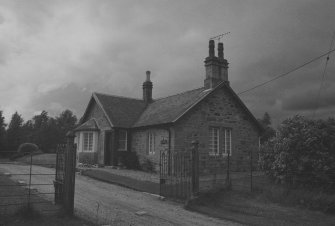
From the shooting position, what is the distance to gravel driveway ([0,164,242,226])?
9.93 meters

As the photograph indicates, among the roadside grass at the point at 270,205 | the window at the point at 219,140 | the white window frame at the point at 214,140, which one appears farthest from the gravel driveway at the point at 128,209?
the window at the point at 219,140

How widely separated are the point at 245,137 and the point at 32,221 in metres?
19.0

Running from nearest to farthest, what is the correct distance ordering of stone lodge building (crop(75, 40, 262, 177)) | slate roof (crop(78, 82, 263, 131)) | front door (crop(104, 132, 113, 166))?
stone lodge building (crop(75, 40, 262, 177)) → slate roof (crop(78, 82, 263, 131)) → front door (crop(104, 132, 113, 166))

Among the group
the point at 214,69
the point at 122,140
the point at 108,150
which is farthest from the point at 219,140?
the point at 108,150

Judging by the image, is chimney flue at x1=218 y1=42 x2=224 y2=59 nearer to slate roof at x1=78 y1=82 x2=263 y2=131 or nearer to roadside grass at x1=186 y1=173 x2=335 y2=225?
slate roof at x1=78 y1=82 x2=263 y2=131

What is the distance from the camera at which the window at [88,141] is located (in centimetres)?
2794

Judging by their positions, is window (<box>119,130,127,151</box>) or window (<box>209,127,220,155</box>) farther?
window (<box>119,130,127,151</box>)

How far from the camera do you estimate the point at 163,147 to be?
2272cm

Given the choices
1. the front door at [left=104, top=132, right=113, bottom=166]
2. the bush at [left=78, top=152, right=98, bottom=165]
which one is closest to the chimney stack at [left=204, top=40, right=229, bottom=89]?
the front door at [left=104, top=132, right=113, bottom=166]

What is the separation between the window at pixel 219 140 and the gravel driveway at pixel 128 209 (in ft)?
30.9

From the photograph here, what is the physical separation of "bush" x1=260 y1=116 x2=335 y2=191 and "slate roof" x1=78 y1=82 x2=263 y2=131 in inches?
320

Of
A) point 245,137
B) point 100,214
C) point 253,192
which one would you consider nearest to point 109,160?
point 245,137

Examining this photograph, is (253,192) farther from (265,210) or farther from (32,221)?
(32,221)

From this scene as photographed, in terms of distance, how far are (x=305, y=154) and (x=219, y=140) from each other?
10553 millimetres
